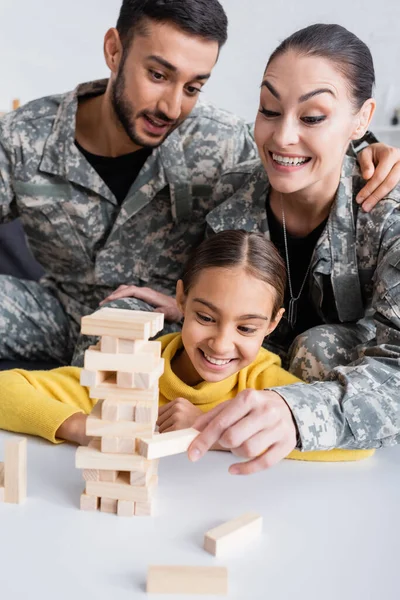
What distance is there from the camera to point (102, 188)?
2309 millimetres

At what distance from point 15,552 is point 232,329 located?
605mm

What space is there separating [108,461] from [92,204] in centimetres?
132

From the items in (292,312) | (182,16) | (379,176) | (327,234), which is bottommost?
(292,312)

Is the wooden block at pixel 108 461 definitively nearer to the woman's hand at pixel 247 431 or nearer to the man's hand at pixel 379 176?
the woman's hand at pixel 247 431

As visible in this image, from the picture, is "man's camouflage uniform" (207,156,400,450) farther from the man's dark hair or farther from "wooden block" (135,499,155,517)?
the man's dark hair

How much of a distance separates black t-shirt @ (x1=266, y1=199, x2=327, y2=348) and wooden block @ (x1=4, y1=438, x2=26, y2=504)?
0.95 meters

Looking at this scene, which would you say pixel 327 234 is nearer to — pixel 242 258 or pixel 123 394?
pixel 242 258

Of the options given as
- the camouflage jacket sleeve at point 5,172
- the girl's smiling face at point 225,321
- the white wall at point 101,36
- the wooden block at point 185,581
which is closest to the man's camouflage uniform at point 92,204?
the camouflage jacket sleeve at point 5,172

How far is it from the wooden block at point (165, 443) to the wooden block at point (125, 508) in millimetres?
112

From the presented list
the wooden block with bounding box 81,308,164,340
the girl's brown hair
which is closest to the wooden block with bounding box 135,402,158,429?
the wooden block with bounding box 81,308,164,340

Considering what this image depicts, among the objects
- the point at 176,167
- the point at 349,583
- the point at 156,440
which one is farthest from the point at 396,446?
the point at 176,167

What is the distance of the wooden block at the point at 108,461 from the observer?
1146mm

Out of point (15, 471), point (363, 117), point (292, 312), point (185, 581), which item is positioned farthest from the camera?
point (292, 312)

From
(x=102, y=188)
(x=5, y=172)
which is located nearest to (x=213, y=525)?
(x=102, y=188)
